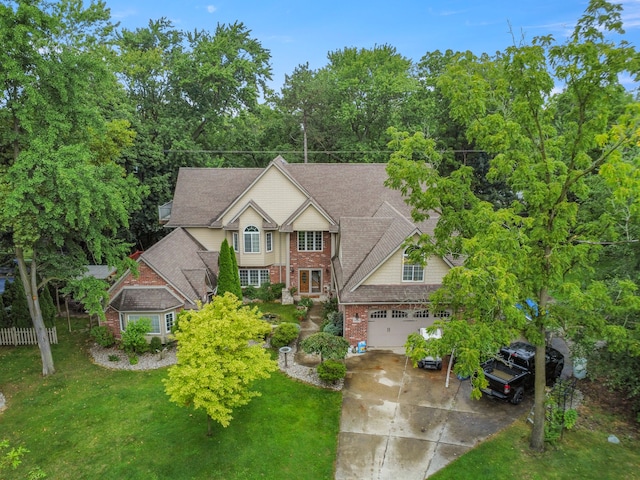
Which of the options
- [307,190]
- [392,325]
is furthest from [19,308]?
[392,325]

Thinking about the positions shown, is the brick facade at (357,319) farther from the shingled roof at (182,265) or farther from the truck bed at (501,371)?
the shingled roof at (182,265)

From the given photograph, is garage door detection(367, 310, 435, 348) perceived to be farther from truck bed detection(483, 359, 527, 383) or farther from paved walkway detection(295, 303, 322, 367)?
truck bed detection(483, 359, 527, 383)

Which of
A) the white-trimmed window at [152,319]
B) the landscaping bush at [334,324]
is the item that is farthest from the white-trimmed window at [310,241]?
the white-trimmed window at [152,319]

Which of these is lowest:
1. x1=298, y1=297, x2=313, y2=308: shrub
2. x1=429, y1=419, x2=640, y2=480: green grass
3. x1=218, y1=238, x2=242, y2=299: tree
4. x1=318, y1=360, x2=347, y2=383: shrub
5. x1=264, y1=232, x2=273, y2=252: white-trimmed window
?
x1=429, y1=419, x2=640, y2=480: green grass

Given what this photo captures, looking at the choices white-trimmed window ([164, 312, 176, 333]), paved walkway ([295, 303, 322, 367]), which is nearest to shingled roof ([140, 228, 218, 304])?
white-trimmed window ([164, 312, 176, 333])

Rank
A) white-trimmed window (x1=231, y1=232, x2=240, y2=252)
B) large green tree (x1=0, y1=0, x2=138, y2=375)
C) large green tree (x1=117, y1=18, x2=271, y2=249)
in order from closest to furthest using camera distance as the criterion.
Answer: large green tree (x1=0, y1=0, x2=138, y2=375)
white-trimmed window (x1=231, y1=232, x2=240, y2=252)
large green tree (x1=117, y1=18, x2=271, y2=249)

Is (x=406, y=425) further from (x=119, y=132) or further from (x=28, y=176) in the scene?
(x=119, y=132)

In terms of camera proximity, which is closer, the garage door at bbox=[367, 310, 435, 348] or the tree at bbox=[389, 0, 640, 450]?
the tree at bbox=[389, 0, 640, 450]
